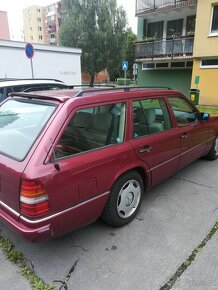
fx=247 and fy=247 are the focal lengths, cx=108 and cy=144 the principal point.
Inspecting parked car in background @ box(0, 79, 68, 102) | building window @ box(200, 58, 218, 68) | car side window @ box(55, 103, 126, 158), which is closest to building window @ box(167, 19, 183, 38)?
building window @ box(200, 58, 218, 68)

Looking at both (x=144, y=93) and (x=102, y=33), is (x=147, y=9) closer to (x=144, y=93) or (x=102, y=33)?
(x=102, y=33)

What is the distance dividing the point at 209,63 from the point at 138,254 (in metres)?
13.8

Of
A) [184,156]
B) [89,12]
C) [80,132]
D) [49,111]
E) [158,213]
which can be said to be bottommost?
[158,213]

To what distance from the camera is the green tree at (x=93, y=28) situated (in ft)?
80.5

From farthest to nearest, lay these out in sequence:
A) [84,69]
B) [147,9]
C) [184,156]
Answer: [84,69] → [147,9] → [184,156]

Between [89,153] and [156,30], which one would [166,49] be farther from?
[89,153]

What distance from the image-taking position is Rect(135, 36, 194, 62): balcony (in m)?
15.3

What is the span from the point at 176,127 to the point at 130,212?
141 cm

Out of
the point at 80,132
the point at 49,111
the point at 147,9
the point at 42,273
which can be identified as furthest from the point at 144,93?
the point at 147,9

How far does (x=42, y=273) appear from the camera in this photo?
7.48ft

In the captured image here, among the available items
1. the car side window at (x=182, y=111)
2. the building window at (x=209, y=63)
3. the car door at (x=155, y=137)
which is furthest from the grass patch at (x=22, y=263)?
the building window at (x=209, y=63)

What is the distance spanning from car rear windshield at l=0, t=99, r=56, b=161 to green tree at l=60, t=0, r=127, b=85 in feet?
77.2

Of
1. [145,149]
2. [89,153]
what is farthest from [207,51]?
[89,153]

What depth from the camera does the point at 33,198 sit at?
78.8 inches
